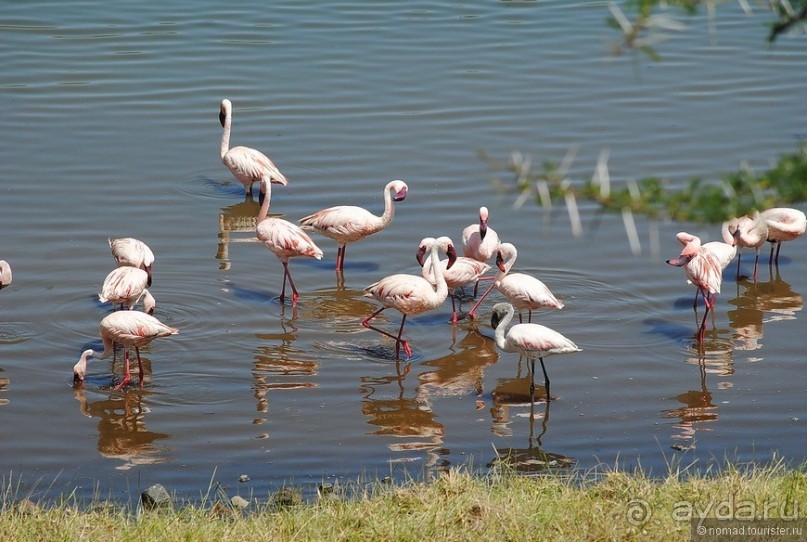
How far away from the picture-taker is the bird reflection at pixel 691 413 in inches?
336

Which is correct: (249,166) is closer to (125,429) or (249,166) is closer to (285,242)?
(285,242)

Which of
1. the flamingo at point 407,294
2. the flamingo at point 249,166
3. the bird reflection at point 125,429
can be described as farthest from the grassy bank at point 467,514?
the flamingo at point 249,166

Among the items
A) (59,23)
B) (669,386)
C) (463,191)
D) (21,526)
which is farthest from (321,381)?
(59,23)

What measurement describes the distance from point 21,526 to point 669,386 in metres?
5.17

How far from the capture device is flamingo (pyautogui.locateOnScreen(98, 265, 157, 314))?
10.1 meters

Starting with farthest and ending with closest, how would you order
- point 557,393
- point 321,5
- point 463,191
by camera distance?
point 321,5, point 463,191, point 557,393

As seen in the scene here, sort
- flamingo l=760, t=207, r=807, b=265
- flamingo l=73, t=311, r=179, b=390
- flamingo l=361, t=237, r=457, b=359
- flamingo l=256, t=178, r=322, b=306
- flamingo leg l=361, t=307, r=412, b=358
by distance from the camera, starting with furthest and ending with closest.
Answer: flamingo l=760, t=207, r=807, b=265 < flamingo l=256, t=178, r=322, b=306 < flamingo l=361, t=237, r=457, b=359 < flamingo leg l=361, t=307, r=412, b=358 < flamingo l=73, t=311, r=179, b=390

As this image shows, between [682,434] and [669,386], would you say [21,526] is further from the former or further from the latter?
[669,386]

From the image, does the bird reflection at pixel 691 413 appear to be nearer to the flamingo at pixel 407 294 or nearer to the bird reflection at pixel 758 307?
the bird reflection at pixel 758 307

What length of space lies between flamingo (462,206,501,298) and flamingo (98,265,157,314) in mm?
3038

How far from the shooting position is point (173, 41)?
61.2 ft

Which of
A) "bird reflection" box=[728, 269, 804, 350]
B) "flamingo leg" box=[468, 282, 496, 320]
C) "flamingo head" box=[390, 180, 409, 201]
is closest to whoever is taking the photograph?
"bird reflection" box=[728, 269, 804, 350]

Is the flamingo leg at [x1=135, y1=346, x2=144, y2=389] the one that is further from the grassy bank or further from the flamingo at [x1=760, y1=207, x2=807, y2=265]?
the flamingo at [x1=760, y1=207, x2=807, y2=265]

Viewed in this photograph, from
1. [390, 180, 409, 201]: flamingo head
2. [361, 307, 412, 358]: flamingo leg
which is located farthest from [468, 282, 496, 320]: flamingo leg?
[390, 180, 409, 201]: flamingo head
